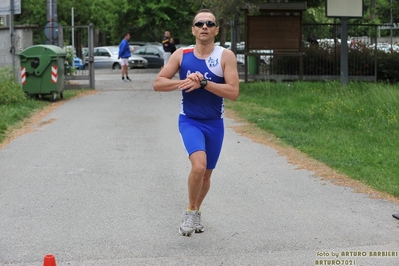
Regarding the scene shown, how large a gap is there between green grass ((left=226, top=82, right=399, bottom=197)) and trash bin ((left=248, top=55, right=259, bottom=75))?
9.35 ft

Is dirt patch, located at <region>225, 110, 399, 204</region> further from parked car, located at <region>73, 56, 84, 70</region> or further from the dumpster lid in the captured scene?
parked car, located at <region>73, 56, 84, 70</region>

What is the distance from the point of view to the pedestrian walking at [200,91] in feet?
21.3

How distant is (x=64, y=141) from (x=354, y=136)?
482 cm

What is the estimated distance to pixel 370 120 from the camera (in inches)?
573

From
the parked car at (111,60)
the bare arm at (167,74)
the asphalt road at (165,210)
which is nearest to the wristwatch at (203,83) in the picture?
the bare arm at (167,74)

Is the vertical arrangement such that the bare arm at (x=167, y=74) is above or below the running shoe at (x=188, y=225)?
above

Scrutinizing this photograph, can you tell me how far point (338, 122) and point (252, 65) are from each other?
1135 cm

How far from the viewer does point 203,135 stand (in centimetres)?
665

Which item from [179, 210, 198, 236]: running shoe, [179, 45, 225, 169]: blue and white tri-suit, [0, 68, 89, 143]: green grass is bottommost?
[179, 210, 198, 236]: running shoe

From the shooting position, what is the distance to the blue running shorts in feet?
21.4

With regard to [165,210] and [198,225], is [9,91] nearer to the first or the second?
[165,210]

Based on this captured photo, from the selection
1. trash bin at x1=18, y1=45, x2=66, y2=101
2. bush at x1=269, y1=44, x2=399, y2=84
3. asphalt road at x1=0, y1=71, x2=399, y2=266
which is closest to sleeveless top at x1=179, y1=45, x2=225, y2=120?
asphalt road at x1=0, y1=71, x2=399, y2=266

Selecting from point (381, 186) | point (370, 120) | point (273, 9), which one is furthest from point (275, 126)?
point (273, 9)

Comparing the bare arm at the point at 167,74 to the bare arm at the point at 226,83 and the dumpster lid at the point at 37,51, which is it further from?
the dumpster lid at the point at 37,51
